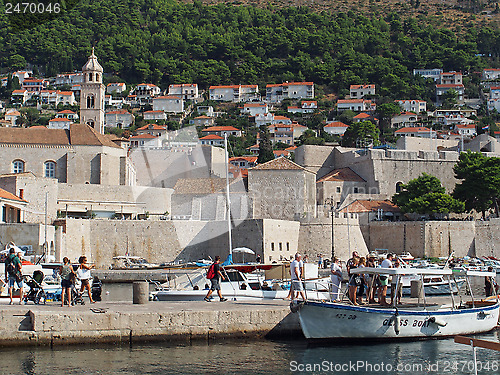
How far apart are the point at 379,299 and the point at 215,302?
337 cm

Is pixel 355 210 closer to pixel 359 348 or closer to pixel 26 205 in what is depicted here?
pixel 26 205

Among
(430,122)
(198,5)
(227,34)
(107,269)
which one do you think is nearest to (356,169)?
(107,269)

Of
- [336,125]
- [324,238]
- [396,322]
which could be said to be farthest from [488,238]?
[336,125]

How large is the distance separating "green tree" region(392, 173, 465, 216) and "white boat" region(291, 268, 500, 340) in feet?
89.5

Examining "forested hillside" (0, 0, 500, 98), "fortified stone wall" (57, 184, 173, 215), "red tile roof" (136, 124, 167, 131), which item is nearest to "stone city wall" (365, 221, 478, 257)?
"fortified stone wall" (57, 184, 173, 215)

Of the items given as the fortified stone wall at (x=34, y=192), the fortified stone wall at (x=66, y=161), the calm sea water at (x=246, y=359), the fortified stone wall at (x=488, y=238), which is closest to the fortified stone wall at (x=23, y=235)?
the fortified stone wall at (x=34, y=192)

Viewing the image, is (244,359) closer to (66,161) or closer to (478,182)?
(66,161)

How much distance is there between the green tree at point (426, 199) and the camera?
4106 cm

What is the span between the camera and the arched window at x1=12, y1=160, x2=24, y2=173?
39688 mm

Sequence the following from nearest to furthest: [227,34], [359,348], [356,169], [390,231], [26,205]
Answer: [359,348]
[26,205]
[390,231]
[356,169]
[227,34]

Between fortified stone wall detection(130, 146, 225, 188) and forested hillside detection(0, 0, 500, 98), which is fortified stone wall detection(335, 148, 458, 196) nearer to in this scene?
fortified stone wall detection(130, 146, 225, 188)

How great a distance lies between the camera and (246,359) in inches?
468

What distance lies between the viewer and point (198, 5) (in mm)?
146625

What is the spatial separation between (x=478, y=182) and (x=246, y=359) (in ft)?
109
